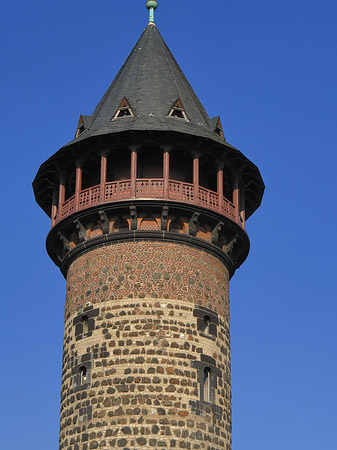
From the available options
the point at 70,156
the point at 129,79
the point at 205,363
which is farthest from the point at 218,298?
the point at 129,79

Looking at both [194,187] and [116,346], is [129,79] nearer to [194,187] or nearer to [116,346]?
[194,187]

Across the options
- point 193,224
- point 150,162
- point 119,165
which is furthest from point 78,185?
point 193,224

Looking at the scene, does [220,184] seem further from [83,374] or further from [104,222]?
[83,374]

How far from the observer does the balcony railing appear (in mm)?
32344

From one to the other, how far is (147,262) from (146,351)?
3433mm

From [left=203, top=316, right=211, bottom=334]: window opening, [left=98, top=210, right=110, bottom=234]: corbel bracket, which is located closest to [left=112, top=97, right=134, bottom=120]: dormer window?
[left=98, top=210, right=110, bottom=234]: corbel bracket

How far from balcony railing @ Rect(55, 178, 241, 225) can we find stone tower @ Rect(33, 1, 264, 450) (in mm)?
50

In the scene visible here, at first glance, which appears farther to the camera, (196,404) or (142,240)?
(142,240)

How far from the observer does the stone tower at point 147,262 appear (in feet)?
97.0

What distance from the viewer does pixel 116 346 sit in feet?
99.4

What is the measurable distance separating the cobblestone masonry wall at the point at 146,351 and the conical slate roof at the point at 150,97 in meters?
4.86

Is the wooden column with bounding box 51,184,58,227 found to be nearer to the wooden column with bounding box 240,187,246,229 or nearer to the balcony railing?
the balcony railing

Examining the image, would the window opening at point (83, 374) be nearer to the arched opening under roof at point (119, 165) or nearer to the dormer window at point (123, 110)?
the arched opening under roof at point (119, 165)

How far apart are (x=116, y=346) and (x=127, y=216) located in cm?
510
